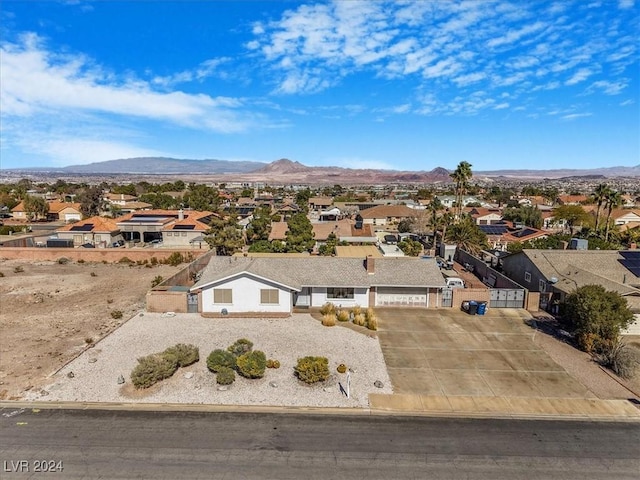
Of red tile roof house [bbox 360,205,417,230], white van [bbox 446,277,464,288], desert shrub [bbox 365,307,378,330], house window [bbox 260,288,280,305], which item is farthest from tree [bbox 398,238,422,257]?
red tile roof house [bbox 360,205,417,230]

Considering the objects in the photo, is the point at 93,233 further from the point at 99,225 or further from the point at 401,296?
the point at 401,296

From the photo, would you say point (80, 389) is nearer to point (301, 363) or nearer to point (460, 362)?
point (301, 363)

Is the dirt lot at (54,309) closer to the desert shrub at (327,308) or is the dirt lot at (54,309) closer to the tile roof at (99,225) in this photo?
the tile roof at (99,225)


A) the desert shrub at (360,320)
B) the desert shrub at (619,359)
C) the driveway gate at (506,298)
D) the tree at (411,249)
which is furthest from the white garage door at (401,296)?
the tree at (411,249)

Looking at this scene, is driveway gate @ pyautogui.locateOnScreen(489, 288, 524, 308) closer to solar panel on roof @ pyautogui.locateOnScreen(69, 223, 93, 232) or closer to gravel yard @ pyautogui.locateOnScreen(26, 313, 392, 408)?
gravel yard @ pyautogui.locateOnScreen(26, 313, 392, 408)

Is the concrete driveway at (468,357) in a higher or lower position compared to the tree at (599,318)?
lower
